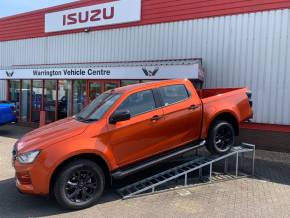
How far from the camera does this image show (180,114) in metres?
7.25

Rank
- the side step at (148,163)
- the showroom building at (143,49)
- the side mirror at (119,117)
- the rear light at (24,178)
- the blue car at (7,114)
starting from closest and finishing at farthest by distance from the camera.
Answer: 1. the rear light at (24,178)
2. the side mirror at (119,117)
3. the side step at (148,163)
4. the showroom building at (143,49)
5. the blue car at (7,114)

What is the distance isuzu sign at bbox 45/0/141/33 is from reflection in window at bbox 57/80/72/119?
8.38ft

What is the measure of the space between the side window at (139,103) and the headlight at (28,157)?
1.60 meters

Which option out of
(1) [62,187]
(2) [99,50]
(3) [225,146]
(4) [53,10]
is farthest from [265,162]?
(4) [53,10]

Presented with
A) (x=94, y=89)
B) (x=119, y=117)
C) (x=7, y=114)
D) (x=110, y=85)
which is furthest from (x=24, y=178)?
(x=94, y=89)

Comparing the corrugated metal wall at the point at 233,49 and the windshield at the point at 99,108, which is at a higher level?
the corrugated metal wall at the point at 233,49

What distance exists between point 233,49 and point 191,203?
694 cm

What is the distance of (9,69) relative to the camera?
57.9 ft

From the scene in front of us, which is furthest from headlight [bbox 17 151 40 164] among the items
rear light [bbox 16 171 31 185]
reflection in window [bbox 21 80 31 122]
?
reflection in window [bbox 21 80 31 122]

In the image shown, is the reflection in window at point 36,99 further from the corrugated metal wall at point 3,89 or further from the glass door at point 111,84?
the glass door at point 111,84

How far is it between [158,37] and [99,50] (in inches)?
125

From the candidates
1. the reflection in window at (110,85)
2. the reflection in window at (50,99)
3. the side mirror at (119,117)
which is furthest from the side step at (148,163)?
the reflection in window at (50,99)

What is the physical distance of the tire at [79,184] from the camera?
6.03 m

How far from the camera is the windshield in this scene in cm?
678
